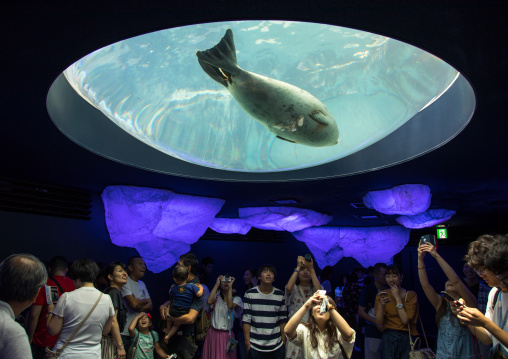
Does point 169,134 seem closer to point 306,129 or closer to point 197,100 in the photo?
point 197,100

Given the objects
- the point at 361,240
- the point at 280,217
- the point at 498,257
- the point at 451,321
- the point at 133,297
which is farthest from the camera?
the point at 361,240

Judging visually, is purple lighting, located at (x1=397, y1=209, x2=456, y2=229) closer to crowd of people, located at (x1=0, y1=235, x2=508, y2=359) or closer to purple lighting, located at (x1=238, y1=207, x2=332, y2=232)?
purple lighting, located at (x1=238, y1=207, x2=332, y2=232)

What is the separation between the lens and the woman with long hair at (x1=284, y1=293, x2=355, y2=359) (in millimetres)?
2902

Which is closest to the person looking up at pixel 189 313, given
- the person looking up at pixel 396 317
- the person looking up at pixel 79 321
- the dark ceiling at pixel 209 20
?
the person looking up at pixel 79 321

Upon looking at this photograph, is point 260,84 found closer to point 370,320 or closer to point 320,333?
point 320,333

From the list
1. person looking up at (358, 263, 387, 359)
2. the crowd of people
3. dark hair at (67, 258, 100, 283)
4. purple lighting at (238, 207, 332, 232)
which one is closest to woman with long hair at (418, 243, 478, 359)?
the crowd of people

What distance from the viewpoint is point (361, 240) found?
35.9ft

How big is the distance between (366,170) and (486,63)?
8.82 ft

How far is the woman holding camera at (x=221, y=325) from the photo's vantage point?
4652mm

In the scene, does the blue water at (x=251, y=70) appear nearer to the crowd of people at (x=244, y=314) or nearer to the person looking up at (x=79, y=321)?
the crowd of people at (x=244, y=314)

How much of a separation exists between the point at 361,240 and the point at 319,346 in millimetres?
8424

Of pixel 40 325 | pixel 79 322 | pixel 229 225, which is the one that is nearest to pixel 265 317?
pixel 79 322

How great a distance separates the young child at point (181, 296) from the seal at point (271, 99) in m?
1.99

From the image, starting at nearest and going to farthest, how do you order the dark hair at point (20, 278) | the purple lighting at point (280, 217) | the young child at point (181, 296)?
the dark hair at point (20, 278) → the young child at point (181, 296) → the purple lighting at point (280, 217)
